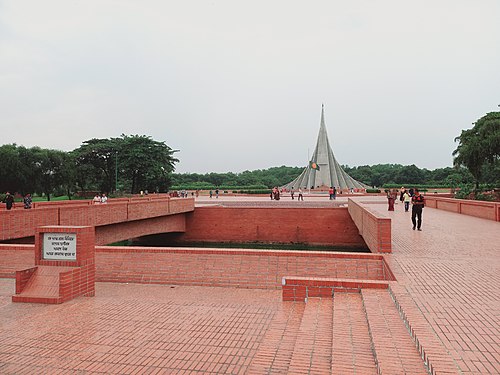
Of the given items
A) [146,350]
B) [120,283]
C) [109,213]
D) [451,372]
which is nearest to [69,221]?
[109,213]

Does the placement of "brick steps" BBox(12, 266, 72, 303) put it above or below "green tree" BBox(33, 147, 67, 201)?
below

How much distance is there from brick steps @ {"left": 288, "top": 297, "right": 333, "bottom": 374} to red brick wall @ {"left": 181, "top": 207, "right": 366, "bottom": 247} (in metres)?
15.9

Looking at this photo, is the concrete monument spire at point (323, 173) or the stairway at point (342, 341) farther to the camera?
the concrete monument spire at point (323, 173)

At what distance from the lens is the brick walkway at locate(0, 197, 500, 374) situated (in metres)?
3.28

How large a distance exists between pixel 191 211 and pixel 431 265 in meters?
16.5

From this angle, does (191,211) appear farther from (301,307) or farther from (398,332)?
(398,332)

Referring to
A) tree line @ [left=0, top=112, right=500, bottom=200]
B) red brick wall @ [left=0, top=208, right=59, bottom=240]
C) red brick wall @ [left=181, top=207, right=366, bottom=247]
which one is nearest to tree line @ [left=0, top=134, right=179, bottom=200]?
tree line @ [left=0, top=112, right=500, bottom=200]

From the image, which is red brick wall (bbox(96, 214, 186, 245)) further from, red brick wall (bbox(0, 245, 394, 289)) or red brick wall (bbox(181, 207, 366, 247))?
red brick wall (bbox(0, 245, 394, 289))

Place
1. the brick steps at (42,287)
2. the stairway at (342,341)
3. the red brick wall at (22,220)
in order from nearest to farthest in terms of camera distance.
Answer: the stairway at (342,341)
the brick steps at (42,287)
the red brick wall at (22,220)

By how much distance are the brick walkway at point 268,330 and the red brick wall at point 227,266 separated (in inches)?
19.4

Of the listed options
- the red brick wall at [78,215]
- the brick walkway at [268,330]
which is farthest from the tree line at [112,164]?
the brick walkway at [268,330]

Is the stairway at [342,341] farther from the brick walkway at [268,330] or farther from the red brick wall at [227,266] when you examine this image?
the red brick wall at [227,266]

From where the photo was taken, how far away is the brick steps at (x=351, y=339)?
3092mm

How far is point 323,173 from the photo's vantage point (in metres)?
68.2
